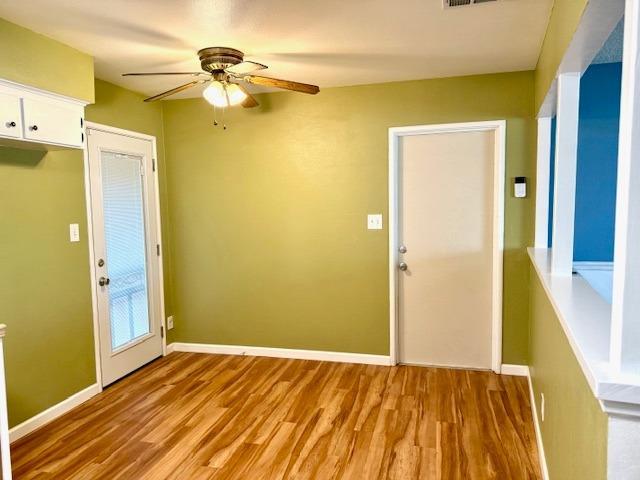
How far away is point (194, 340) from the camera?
13.8 feet

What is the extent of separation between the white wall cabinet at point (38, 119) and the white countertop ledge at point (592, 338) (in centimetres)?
268

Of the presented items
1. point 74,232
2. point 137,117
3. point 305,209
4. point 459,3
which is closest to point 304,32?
point 459,3

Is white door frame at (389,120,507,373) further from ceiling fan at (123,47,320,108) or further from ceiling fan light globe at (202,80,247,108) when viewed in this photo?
ceiling fan light globe at (202,80,247,108)

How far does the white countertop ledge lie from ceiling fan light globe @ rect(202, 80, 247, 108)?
6.50ft

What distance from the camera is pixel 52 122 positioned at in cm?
254

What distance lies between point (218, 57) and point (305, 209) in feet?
5.04

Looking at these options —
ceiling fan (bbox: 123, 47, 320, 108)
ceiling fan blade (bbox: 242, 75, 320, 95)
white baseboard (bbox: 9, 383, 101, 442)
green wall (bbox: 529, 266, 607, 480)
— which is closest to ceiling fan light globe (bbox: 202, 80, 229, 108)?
ceiling fan (bbox: 123, 47, 320, 108)

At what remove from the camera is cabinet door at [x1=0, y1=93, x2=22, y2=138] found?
7.41 feet

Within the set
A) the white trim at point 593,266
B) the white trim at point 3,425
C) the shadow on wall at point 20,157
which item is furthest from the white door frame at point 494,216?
the white trim at point 3,425

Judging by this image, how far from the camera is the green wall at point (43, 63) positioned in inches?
91.2

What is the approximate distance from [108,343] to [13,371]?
0.80 metres

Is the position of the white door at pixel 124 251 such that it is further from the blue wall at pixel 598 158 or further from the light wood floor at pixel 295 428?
the blue wall at pixel 598 158

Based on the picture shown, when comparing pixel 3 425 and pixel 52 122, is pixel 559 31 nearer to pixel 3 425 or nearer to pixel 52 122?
pixel 52 122

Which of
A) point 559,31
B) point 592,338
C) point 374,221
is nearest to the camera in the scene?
point 592,338
